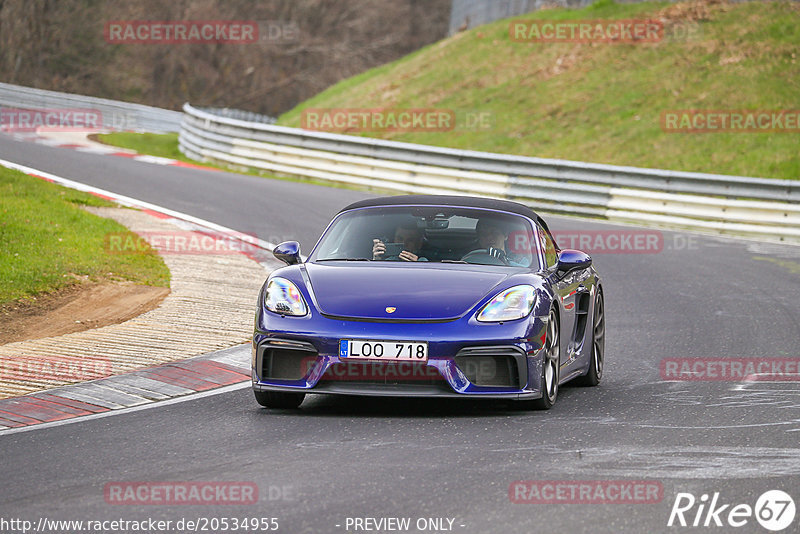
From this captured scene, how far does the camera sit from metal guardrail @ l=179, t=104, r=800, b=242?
66.9 feet

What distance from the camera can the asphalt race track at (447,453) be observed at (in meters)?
4.96

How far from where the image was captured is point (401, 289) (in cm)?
715

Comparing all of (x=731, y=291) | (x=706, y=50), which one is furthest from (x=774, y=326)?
(x=706, y=50)

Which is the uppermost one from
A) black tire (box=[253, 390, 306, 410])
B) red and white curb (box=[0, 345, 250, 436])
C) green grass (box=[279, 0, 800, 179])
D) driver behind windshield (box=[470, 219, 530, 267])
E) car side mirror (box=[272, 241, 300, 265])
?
green grass (box=[279, 0, 800, 179])

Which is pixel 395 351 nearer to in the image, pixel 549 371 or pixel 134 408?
pixel 549 371

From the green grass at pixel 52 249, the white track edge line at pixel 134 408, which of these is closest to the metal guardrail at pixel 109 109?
the green grass at pixel 52 249

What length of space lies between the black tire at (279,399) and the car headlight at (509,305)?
124cm

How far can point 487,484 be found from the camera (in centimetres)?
538

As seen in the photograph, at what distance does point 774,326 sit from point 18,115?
28400 millimetres

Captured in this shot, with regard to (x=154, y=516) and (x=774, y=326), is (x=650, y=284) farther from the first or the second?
(x=154, y=516)

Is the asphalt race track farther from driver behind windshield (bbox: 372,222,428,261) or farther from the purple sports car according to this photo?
driver behind windshield (bbox: 372,222,428,261)

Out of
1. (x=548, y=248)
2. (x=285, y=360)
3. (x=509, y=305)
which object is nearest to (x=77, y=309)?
(x=285, y=360)

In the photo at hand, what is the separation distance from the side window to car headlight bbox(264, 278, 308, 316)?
1.82 m

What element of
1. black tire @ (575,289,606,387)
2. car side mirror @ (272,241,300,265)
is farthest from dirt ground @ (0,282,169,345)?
black tire @ (575,289,606,387)
